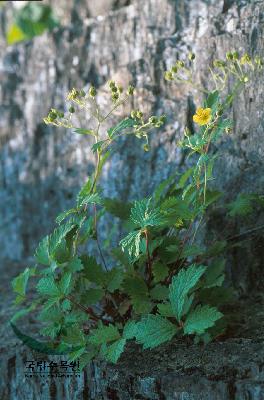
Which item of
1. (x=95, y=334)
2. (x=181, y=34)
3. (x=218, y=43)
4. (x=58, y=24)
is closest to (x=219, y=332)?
(x=95, y=334)

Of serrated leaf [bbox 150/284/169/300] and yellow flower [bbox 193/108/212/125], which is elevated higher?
yellow flower [bbox 193/108/212/125]

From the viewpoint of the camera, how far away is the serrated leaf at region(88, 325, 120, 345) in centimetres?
152

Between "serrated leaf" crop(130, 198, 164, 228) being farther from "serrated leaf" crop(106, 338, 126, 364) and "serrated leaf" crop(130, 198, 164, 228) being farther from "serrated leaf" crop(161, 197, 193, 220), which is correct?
"serrated leaf" crop(106, 338, 126, 364)

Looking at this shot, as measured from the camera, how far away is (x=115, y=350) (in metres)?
1.49

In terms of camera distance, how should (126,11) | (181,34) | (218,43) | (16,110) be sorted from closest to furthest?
(218,43), (181,34), (126,11), (16,110)

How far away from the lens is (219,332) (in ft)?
5.31

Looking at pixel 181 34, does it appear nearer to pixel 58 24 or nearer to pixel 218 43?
pixel 218 43

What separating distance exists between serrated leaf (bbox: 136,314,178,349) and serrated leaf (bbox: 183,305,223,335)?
0.04 meters

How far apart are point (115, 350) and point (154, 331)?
0.11 meters

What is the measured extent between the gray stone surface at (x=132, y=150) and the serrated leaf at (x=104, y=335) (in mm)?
100

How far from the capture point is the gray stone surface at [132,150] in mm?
1536

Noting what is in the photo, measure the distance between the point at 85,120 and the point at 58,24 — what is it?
60 centimetres

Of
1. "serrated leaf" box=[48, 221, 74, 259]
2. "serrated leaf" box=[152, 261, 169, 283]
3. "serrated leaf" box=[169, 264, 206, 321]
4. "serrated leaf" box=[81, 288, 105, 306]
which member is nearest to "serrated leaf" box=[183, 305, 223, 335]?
"serrated leaf" box=[169, 264, 206, 321]

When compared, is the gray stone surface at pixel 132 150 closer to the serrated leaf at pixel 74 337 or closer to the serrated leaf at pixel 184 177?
the serrated leaf at pixel 74 337
